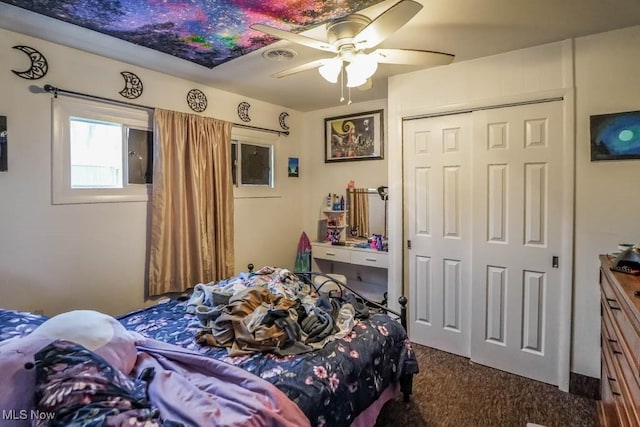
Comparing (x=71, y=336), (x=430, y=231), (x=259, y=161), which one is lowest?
(x=71, y=336)

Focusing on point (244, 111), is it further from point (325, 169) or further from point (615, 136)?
point (615, 136)

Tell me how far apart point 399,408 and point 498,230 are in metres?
1.53

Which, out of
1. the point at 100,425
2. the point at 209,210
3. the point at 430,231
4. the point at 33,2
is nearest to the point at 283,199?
the point at 209,210

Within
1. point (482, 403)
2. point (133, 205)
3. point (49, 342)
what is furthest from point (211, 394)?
point (133, 205)

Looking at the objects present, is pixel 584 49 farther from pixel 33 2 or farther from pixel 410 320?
pixel 33 2

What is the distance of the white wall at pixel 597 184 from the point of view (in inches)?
87.0

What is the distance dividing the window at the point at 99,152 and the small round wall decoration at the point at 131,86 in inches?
4.5

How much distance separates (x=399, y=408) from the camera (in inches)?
88.0

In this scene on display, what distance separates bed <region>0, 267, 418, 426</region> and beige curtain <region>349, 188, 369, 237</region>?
1.84 meters

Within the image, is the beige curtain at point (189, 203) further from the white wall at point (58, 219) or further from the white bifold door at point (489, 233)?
the white bifold door at point (489, 233)

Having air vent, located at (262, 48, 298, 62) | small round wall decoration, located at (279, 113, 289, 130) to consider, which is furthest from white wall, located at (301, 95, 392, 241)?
air vent, located at (262, 48, 298, 62)

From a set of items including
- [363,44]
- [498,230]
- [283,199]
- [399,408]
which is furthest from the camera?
[283,199]

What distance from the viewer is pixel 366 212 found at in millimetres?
3965

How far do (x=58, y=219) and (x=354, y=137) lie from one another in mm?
2928
